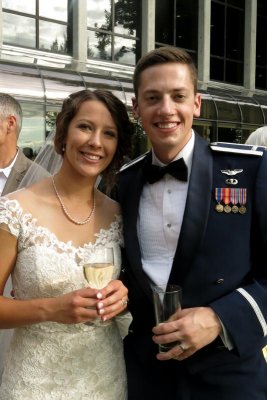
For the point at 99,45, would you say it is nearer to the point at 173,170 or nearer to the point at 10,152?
the point at 10,152

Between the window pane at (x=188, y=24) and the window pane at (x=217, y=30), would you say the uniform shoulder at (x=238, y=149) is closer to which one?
the window pane at (x=188, y=24)

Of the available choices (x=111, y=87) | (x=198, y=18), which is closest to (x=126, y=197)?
(x=111, y=87)

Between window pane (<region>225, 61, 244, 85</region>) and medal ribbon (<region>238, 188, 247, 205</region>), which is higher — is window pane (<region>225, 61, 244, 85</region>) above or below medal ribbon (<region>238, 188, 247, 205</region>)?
above

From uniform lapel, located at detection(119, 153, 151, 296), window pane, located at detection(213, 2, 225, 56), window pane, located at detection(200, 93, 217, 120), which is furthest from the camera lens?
window pane, located at detection(213, 2, 225, 56)

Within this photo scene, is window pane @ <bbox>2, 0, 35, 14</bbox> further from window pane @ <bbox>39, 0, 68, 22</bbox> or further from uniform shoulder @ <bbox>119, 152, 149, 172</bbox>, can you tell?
uniform shoulder @ <bbox>119, 152, 149, 172</bbox>

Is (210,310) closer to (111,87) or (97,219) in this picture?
(97,219)

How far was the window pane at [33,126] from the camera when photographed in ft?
40.4

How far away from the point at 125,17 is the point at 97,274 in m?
20.2

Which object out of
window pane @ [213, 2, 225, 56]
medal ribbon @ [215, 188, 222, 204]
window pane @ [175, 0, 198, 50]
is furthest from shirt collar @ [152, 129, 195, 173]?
window pane @ [213, 2, 225, 56]

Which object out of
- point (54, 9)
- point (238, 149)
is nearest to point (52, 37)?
point (54, 9)

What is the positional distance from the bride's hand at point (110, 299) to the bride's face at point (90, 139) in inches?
24.4

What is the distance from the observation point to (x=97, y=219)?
2527mm

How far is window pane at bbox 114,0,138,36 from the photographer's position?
20.5 m

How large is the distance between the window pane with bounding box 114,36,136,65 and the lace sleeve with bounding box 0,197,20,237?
18838mm
